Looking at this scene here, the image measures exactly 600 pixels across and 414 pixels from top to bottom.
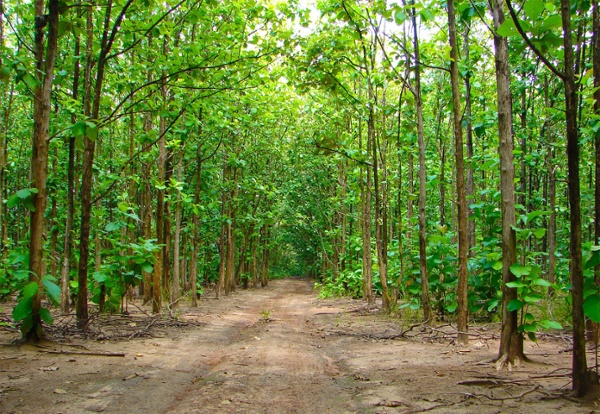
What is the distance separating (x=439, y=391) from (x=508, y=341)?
56.8 inches

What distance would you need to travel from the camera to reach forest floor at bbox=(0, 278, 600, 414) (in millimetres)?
4059

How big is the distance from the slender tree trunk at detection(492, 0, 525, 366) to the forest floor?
30 cm

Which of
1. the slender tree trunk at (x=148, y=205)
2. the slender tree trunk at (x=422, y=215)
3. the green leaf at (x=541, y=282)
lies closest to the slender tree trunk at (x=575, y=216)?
the green leaf at (x=541, y=282)

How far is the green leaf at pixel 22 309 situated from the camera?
5.66 metres

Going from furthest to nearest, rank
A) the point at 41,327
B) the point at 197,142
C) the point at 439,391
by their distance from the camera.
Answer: the point at 197,142, the point at 41,327, the point at 439,391

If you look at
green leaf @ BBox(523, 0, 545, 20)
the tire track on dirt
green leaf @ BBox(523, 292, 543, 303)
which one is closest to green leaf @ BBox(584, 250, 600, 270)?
green leaf @ BBox(523, 292, 543, 303)

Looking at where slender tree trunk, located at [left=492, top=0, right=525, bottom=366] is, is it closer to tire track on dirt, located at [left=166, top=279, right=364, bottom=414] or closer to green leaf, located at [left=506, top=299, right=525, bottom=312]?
green leaf, located at [left=506, top=299, right=525, bottom=312]

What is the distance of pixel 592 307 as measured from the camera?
3.68 m

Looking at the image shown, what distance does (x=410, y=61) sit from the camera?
921 cm

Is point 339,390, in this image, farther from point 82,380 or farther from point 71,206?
point 71,206

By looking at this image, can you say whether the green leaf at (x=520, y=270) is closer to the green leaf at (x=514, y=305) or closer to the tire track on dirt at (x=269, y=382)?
the green leaf at (x=514, y=305)

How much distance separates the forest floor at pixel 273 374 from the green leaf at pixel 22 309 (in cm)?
49

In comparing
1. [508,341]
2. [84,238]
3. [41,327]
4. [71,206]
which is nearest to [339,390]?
[508,341]

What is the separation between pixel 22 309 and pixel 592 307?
6.23 meters
